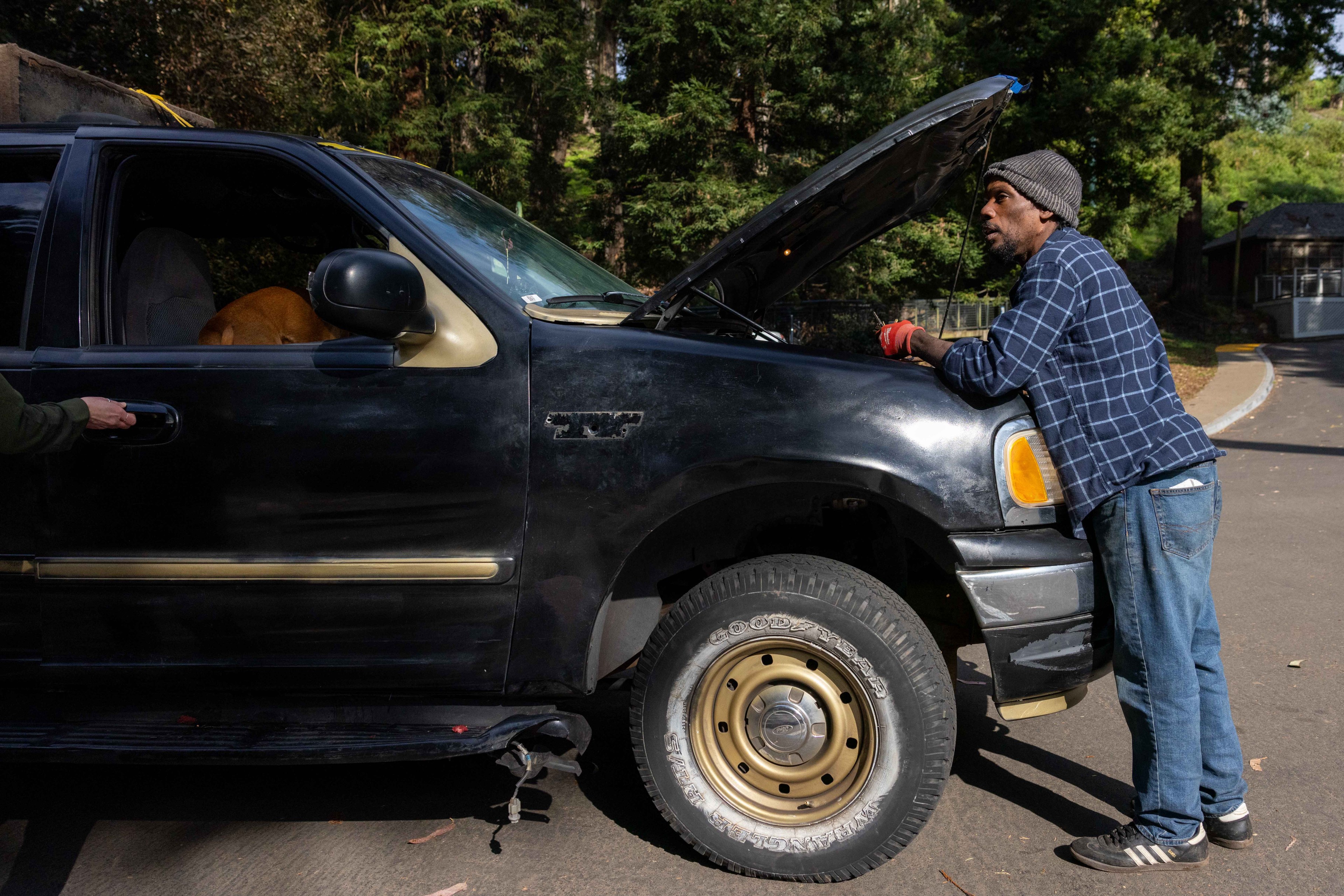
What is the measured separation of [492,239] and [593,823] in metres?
1.91

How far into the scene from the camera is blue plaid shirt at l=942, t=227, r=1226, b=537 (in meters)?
2.71

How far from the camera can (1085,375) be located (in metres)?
2.80

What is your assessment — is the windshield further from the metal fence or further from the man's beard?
the metal fence

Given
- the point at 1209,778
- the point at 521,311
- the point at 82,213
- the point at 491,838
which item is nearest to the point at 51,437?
the point at 82,213

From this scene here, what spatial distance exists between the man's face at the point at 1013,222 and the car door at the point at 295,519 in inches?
56.8

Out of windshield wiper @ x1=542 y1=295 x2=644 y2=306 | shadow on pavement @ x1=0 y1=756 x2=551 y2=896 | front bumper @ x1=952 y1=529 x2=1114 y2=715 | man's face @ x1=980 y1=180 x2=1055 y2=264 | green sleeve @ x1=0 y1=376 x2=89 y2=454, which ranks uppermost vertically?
man's face @ x1=980 y1=180 x2=1055 y2=264

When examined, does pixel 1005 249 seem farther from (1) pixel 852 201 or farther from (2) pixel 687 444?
(2) pixel 687 444

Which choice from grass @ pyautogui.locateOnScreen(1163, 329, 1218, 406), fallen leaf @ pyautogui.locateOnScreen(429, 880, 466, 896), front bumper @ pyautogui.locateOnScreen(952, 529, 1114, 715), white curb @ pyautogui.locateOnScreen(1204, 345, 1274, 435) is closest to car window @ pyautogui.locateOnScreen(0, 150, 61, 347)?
fallen leaf @ pyautogui.locateOnScreen(429, 880, 466, 896)

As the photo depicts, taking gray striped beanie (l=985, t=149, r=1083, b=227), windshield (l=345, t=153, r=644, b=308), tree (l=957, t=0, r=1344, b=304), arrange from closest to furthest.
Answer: gray striped beanie (l=985, t=149, r=1083, b=227), windshield (l=345, t=153, r=644, b=308), tree (l=957, t=0, r=1344, b=304)

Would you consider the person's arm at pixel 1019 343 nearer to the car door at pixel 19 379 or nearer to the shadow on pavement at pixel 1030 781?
the shadow on pavement at pixel 1030 781

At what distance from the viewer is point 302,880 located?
2.87 meters

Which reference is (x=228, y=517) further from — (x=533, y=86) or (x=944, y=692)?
A: (x=533, y=86)

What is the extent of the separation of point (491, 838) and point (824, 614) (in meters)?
1.32

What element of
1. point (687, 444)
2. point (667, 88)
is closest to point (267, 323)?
point (687, 444)
